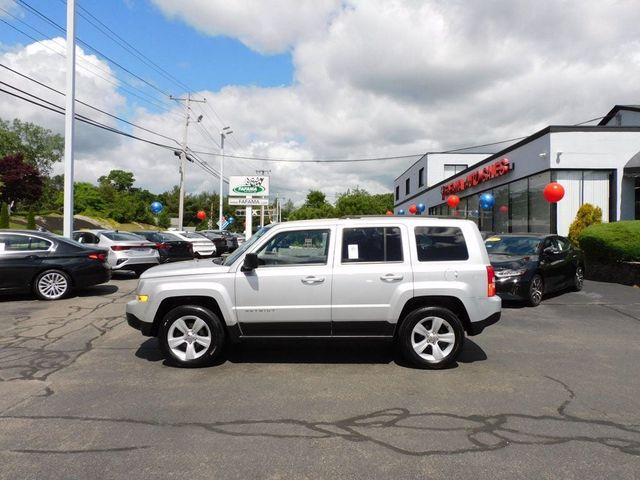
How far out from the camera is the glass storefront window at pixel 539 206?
19.3 m

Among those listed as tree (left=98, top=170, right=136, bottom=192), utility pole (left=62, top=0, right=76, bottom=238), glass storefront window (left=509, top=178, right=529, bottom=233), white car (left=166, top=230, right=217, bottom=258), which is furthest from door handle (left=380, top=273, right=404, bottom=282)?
tree (left=98, top=170, right=136, bottom=192)

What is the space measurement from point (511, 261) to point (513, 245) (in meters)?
1.26

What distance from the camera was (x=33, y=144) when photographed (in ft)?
286

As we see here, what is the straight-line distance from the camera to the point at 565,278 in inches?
451

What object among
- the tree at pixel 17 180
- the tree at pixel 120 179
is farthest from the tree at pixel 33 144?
the tree at pixel 120 179

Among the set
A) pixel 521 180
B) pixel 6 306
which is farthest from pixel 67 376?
pixel 521 180

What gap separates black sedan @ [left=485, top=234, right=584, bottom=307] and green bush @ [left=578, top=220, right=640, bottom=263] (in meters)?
1.81

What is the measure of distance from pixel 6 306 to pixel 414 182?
152 feet

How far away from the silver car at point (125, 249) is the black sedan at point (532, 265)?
10060mm

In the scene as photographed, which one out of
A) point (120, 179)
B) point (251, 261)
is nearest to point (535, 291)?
point (251, 261)

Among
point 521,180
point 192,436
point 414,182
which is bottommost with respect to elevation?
point 192,436

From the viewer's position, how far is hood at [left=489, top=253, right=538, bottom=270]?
32.4ft

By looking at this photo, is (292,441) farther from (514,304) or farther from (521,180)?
(521,180)

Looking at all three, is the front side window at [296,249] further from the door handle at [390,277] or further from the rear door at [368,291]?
the door handle at [390,277]
